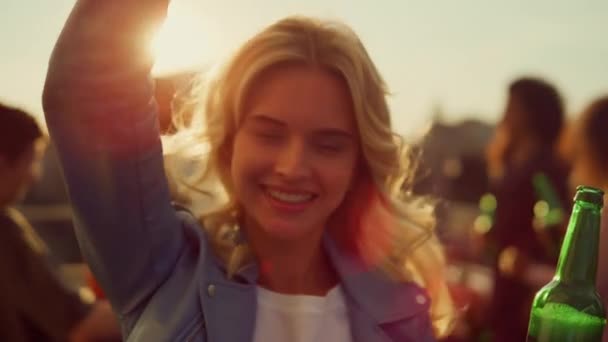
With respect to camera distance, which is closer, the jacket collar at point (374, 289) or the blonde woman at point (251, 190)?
the blonde woman at point (251, 190)

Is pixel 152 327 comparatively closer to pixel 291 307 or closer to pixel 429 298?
pixel 291 307

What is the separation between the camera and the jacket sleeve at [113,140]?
1.49m

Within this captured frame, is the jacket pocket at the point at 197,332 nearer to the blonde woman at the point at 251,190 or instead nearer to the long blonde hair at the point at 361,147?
the blonde woman at the point at 251,190

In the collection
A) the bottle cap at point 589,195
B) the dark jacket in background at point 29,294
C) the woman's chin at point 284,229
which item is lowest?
the dark jacket in background at point 29,294

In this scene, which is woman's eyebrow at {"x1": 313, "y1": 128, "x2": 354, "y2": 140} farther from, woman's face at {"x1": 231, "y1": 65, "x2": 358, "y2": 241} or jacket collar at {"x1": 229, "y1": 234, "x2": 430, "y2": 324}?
jacket collar at {"x1": 229, "y1": 234, "x2": 430, "y2": 324}

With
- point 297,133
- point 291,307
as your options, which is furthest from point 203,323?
point 297,133

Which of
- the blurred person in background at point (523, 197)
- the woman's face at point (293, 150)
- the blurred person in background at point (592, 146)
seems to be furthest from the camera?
the blurred person in background at point (523, 197)

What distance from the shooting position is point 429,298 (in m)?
2.05

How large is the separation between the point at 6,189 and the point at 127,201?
1.44 meters

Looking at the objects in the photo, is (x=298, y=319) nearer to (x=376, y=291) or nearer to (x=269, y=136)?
(x=376, y=291)

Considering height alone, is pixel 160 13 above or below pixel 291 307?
above

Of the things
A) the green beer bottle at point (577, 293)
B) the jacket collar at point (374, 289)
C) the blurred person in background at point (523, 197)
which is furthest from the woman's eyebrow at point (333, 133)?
the blurred person in background at point (523, 197)

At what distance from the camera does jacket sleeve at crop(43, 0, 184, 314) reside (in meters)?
1.49

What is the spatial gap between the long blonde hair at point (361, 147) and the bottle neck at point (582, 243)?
57cm
